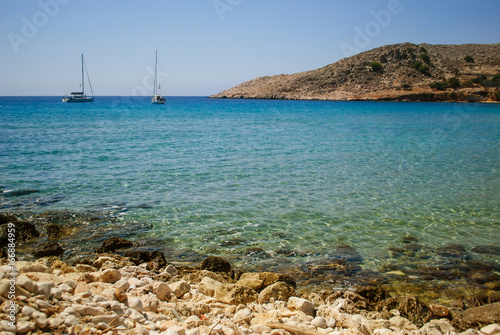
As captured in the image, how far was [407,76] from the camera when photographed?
354 feet

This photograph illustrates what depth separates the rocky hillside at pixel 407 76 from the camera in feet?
301

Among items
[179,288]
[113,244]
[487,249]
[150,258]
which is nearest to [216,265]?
[179,288]

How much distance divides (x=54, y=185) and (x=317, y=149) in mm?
14504

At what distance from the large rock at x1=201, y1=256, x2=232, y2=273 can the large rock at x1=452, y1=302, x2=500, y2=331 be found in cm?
404

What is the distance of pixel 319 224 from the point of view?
979 cm

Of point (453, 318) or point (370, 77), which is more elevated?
point (370, 77)

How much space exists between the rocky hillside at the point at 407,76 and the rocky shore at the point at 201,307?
92.9 m

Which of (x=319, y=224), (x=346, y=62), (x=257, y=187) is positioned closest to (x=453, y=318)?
(x=319, y=224)

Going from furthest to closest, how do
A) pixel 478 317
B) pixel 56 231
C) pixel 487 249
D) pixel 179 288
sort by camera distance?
pixel 56 231, pixel 487 249, pixel 179 288, pixel 478 317

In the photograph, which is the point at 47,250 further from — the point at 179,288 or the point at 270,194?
the point at 270,194

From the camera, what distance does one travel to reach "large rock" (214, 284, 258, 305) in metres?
5.87

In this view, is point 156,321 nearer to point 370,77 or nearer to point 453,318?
point 453,318

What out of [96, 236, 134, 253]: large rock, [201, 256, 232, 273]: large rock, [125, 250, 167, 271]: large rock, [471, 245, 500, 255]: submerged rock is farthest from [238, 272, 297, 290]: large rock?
[471, 245, 500, 255]: submerged rock

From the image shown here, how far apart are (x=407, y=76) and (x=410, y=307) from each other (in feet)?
378
